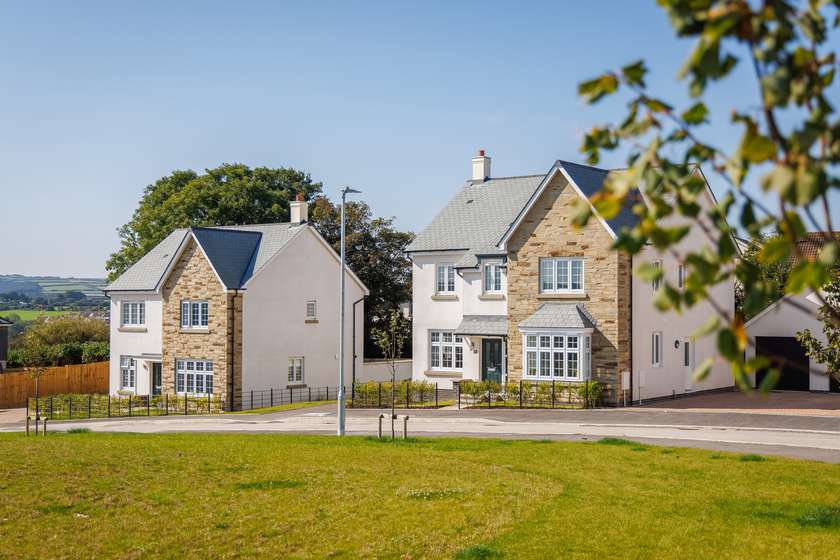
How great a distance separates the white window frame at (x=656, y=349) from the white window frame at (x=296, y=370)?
62.1 feet

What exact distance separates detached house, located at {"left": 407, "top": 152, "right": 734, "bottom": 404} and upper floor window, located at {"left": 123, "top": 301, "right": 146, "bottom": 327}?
16.4m

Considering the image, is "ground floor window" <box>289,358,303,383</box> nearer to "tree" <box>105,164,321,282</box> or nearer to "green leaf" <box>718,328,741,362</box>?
"tree" <box>105,164,321,282</box>

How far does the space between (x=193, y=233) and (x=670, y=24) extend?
3907 centimetres

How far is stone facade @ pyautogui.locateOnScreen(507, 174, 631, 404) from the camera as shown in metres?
30.1

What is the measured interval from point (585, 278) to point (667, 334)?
16.5ft

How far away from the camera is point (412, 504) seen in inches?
464

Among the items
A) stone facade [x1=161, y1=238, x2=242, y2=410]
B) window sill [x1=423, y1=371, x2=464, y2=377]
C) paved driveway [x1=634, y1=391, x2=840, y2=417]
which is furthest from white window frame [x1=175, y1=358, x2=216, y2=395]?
paved driveway [x1=634, y1=391, x2=840, y2=417]

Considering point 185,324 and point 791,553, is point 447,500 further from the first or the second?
point 185,324

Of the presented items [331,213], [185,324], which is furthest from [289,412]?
[331,213]

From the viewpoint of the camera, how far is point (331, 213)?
55.0 meters

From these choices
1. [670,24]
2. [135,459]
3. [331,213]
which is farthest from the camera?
[331,213]

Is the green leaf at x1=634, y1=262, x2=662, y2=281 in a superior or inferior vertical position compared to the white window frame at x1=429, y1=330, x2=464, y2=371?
superior

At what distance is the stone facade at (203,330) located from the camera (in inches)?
1513

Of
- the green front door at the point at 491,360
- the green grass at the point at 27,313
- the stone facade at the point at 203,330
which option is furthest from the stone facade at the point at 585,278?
the green grass at the point at 27,313
